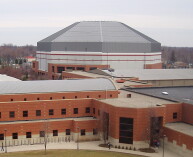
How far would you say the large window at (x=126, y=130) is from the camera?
4216cm

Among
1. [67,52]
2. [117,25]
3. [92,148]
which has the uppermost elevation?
[117,25]

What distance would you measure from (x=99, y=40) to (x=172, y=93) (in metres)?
57.6

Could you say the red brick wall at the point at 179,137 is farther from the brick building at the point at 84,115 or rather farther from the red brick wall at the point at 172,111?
the red brick wall at the point at 172,111

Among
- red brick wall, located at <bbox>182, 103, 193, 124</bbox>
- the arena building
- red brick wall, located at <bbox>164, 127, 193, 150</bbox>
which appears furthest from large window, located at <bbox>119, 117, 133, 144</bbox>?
the arena building

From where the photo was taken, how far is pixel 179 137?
39312 millimetres

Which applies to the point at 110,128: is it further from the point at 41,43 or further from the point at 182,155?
the point at 41,43

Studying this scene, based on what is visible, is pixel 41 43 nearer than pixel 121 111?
No

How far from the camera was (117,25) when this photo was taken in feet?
404

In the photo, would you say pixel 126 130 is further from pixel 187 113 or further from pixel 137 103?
pixel 187 113

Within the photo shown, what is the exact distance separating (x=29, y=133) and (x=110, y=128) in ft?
34.7

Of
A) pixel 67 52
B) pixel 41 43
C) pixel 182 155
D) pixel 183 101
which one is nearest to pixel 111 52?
pixel 67 52

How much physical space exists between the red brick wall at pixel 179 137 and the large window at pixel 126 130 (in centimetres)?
429

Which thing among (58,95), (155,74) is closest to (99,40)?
(155,74)

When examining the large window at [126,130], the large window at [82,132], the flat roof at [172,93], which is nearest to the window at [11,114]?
the large window at [82,132]
